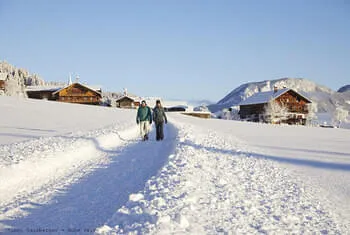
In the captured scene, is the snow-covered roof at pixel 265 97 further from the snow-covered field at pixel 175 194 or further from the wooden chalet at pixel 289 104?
the snow-covered field at pixel 175 194

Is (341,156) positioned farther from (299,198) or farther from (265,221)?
(265,221)

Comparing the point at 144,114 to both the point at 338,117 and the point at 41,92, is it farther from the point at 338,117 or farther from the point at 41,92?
the point at 338,117

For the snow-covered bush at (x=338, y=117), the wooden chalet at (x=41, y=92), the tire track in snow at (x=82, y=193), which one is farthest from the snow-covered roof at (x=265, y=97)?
the tire track in snow at (x=82, y=193)

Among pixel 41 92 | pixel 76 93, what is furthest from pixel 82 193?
pixel 41 92

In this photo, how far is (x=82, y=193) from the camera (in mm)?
6430

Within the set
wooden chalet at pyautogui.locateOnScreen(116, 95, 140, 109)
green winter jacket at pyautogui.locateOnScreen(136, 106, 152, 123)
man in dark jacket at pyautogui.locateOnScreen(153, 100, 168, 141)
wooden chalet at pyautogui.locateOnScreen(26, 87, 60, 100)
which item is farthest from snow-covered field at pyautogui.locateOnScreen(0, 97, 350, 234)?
wooden chalet at pyautogui.locateOnScreen(26, 87, 60, 100)

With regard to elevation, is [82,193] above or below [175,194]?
below

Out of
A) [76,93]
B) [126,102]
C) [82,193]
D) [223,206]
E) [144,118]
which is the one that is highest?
[76,93]

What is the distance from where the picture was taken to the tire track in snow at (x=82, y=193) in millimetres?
5000

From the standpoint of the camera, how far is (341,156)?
36.7 ft

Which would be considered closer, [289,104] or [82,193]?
[82,193]

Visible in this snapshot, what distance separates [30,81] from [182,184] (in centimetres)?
17066

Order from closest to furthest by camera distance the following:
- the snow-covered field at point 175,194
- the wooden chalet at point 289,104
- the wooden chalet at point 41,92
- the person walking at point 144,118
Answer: the snow-covered field at point 175,194, the person walking at point 144,118, the wooden chalet at point 289,104, the wooden chalet at point 41,92

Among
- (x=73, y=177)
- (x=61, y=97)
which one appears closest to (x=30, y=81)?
(x=61, y=97)
